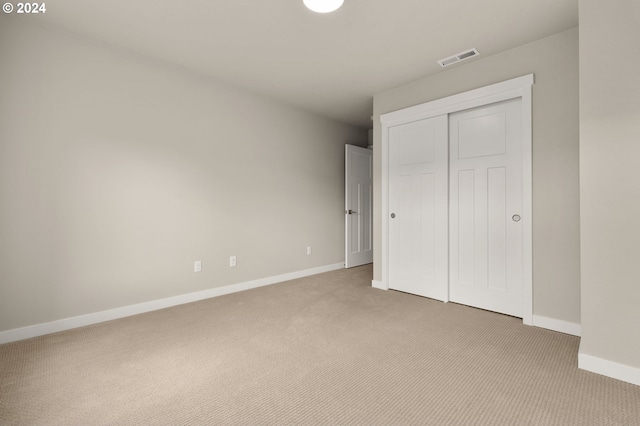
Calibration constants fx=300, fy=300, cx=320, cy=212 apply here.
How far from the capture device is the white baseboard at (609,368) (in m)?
1.75

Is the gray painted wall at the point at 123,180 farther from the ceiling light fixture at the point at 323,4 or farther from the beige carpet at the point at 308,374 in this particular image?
the ceiling light fixture at the point at 323,4

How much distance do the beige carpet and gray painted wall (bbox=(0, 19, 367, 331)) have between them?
18.9 inches

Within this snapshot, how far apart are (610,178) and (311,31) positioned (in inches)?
92.7

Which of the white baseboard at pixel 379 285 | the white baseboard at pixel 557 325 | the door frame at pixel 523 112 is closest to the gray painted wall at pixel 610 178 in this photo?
the white baseboard at pixel 557 325

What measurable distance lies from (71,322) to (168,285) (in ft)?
2.68

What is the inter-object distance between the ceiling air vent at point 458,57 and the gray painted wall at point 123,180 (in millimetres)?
2129

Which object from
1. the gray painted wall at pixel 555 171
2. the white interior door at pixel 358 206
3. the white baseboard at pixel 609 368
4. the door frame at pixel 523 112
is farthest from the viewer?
the white interior door at pixel 358 206

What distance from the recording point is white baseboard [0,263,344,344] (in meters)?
2.34

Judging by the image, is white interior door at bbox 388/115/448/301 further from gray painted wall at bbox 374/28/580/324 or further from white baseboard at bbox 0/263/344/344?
white baseboard at bbox 0/263/344/344

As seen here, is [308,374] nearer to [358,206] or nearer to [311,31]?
[311,31]

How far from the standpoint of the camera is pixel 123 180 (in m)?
2.85

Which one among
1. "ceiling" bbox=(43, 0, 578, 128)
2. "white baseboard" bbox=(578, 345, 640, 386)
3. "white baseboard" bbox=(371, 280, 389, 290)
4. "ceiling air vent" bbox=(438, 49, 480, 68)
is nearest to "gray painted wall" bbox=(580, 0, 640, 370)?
"white baseboard" bbox=(578, 345, 640, 386)

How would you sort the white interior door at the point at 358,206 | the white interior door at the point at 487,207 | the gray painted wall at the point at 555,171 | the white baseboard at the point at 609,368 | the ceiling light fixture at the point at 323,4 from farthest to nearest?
1. the white interior door at the point at 358,206
2. the white interior door at the point at 487,207
3. the gray painted wall at the point at 555,171
4. the ceiling light fixture at the point at 323,4
5. the white baseboard at the point at 609,368

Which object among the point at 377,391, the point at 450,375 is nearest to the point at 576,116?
the point at 450,375
